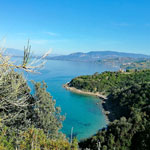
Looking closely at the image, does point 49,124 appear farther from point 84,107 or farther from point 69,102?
point 69,102

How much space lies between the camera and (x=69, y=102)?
23.9 meters

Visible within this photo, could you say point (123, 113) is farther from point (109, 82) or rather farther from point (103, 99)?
point (109, 82)

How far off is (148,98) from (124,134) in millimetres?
8728

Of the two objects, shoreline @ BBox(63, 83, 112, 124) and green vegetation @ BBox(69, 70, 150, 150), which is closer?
green vegetation @ BBox(69, 70, 150, 150)

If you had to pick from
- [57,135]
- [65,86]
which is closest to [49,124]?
[57,135]

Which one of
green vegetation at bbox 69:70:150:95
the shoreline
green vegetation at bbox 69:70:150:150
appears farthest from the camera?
green vegetation at bbox 69:70:150:95

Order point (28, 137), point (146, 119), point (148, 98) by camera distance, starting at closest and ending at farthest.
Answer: point (28, 137)
point (146, 119)
point (148, 98)

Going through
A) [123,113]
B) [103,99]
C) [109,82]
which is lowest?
[103,99]

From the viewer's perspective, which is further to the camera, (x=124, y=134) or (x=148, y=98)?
(x=148, y=98)

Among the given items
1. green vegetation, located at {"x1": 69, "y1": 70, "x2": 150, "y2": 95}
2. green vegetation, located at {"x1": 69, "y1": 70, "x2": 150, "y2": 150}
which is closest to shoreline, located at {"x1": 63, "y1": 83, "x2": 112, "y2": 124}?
green vegetation, located at {"x1": 69, "y1": 70, "x2": 150, "y2": 150}

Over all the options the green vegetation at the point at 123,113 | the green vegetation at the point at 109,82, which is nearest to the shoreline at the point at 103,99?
the green vegetation at the point at 123,113

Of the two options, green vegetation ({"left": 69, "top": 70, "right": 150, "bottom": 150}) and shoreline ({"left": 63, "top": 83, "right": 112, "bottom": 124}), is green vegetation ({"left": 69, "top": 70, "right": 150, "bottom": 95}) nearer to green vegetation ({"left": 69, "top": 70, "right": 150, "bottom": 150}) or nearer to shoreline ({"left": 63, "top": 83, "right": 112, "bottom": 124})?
green vegetation ({"left": 69, "top": 70, "right": 150, "bottom": 150})

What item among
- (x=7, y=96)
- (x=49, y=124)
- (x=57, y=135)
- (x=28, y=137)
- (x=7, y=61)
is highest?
(x=7, y=61)

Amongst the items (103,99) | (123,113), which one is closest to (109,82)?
(103,99)
